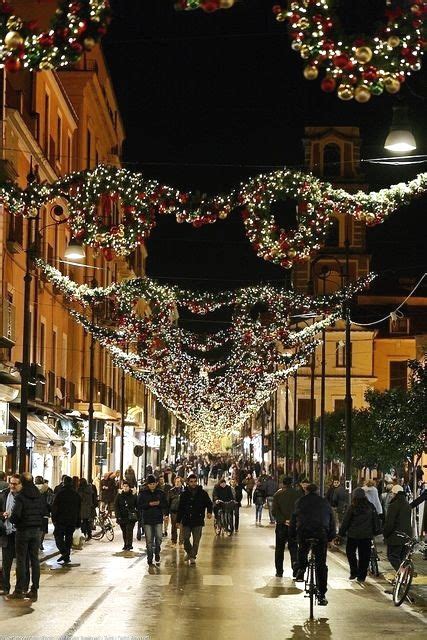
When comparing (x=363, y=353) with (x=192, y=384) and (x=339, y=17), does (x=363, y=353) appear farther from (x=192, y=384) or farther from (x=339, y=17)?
(x=339, y=17)

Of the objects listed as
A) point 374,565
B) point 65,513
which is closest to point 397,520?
point 374,565

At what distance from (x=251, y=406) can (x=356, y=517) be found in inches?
2615

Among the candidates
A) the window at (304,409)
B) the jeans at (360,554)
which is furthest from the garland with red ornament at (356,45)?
the window at (304,409)

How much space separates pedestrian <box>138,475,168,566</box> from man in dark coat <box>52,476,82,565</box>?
1536 millimetres

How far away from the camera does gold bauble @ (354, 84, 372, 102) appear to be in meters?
8.27

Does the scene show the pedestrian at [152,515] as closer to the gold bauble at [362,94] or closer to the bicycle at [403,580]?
the bicycle at [403,580]

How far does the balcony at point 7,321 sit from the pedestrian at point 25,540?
14.7 m

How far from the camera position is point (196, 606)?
18625 millimetres

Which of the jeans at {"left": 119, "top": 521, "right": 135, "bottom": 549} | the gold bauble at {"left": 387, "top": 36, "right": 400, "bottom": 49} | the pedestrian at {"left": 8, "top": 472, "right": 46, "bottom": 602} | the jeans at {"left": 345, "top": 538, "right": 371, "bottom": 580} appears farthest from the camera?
the jeans at {"left": 119, "top": 521, "right": 135, "bottom": 549}

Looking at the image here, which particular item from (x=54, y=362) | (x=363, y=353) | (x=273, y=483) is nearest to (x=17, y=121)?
(x=54, y=362)

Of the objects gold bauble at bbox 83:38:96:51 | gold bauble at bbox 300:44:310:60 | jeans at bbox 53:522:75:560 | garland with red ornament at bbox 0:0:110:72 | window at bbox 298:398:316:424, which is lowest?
jeans at bbox 53:522:75:560

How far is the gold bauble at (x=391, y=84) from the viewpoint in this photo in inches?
337

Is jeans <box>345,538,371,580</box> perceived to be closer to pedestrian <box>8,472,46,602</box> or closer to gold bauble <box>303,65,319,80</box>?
pedestrian <box>8,472,46,602</box>

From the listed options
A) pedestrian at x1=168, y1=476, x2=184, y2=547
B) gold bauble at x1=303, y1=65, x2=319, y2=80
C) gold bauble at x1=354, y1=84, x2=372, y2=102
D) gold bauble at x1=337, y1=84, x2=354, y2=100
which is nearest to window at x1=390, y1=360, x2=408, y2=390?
pedestrian at x1=168, y1=476, x2=184, y2=547
